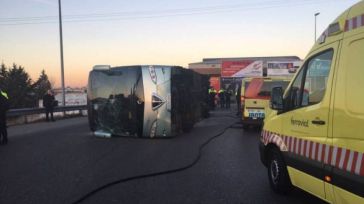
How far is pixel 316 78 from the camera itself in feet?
18.6

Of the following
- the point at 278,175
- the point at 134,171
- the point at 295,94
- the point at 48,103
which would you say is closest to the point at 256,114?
the point at 134,171

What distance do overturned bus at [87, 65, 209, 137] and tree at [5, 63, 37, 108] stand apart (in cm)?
5387

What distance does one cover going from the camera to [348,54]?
4797mm

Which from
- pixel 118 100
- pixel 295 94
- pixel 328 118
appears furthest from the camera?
pixel 118 100

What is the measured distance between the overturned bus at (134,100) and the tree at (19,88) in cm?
5387

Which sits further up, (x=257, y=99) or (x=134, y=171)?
A: (x=257, y=99)

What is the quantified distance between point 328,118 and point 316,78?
0.76m

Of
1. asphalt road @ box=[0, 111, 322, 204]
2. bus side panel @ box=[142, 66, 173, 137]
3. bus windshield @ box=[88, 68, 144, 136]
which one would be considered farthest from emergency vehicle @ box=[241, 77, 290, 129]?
bus windshield @ box=[88, 68, 144, 136]

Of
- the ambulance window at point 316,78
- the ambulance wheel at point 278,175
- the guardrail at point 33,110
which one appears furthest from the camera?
the guardrail at point 33,110

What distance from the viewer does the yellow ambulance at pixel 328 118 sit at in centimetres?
454

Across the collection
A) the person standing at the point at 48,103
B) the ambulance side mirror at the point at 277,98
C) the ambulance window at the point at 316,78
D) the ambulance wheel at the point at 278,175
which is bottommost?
the ambulance wheel at the point at 278,175

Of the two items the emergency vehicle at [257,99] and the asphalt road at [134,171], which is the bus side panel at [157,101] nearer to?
the asphalt road at [134,171]

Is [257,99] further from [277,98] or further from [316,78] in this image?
[316,78]

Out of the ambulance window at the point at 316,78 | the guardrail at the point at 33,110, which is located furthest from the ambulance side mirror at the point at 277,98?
the guardrail at the point at 33,110
